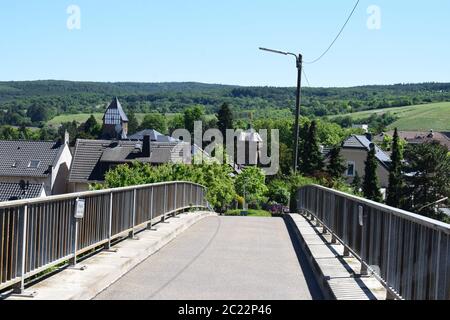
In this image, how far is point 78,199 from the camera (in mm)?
9453

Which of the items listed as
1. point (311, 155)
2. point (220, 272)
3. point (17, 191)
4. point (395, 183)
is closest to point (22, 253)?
point (220, 272)

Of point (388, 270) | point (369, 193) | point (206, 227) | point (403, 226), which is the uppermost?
point (403, 226)

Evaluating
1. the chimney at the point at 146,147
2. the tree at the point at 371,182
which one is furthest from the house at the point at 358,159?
the chimney at the point at 146,147

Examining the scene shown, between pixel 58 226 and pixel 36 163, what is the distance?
80.2m

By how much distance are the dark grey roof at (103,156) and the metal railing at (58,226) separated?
6485 cm

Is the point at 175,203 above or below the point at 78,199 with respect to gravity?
below

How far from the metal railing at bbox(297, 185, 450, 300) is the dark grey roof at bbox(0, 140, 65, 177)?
77.4 meters

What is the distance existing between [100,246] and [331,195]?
4.81 meters

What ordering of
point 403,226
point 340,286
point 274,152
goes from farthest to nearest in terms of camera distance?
1. point 274,152
2. point 340,286
3. point 403,226

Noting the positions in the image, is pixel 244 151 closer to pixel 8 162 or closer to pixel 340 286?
pixel 8 162

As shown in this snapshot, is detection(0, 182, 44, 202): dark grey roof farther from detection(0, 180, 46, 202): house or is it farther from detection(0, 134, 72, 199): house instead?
detection(0, 134, 72, 199): house

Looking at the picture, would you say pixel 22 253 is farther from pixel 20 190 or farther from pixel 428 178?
pixel 428 178

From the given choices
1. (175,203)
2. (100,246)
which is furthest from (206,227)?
(100,246)

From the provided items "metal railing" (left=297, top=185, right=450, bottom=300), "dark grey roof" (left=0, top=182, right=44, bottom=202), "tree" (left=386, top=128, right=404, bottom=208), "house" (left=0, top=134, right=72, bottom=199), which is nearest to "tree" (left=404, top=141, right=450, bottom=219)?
"tree" (left=386, top=128, right=404, bottom=208)
